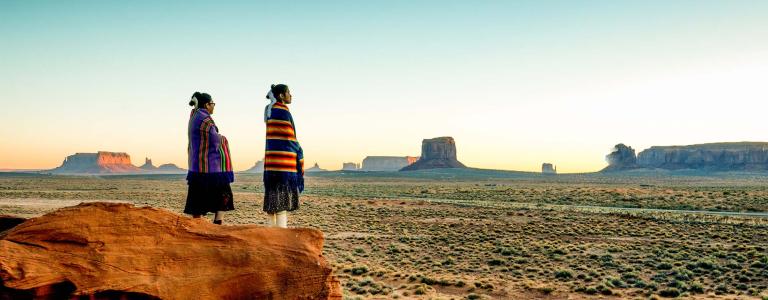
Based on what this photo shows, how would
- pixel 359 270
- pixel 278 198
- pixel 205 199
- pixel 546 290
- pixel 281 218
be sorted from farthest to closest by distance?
pixel 359 270
pixel 546 290
pixel 281 218
pixel 278 198
pixel 205 199

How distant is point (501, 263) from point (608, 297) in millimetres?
4635

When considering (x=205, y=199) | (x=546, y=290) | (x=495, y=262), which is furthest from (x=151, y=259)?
(x=495, y=262)

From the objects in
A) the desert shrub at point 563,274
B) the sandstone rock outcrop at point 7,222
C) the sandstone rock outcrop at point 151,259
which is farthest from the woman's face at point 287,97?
the desert shrub at point 563,274

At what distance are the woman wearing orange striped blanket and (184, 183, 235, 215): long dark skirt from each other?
60cm

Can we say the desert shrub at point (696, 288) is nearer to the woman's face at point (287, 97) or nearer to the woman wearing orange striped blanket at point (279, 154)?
the woman wearing orange striped blanket at point (279, 154)

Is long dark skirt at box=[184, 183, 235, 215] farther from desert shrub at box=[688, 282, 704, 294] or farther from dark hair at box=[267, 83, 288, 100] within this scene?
desert shrub at box=[688, 282, 704, 294]

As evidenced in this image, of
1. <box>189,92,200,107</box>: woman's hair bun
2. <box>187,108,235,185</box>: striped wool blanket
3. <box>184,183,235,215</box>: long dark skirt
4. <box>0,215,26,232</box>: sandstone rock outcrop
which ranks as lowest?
<box>0,215,26,232</box>: sandstone rock outcrop

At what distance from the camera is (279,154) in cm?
725

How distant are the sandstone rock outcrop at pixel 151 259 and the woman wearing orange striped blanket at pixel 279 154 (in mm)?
1203

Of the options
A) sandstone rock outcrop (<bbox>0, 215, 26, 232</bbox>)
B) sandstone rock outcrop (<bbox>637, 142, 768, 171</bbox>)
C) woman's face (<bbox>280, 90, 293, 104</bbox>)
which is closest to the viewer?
sandstone rock outcrop (<bbox>0, 215, 26, 232</bbox>)

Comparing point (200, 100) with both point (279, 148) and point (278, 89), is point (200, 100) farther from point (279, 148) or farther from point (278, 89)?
point (279, 148)

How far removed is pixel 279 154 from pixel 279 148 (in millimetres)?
87

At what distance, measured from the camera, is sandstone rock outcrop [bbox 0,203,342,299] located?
480 centimetres

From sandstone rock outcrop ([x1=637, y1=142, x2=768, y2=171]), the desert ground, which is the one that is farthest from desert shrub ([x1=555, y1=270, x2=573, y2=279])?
sandstone rock outcrop ([x1=637, y1=142, x2=768, y2=171])
